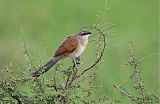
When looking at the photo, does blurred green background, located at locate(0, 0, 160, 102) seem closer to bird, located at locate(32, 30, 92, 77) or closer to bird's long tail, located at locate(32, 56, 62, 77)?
bird, located at locate(32, 30, 92, 77)

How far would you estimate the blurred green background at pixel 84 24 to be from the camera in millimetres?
8367

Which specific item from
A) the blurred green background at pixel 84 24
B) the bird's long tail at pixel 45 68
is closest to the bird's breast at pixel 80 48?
the bird's long tail at pixel 45 68

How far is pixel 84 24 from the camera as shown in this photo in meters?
9.37

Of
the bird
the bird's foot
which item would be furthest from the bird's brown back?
the bird's foot

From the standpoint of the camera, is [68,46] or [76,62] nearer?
[76,62]

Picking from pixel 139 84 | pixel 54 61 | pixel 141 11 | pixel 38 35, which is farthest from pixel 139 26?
pixel 139 84

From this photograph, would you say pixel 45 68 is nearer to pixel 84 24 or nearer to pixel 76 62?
pixel 76 62

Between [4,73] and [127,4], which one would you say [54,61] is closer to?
[4,73]

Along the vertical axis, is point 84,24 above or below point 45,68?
below

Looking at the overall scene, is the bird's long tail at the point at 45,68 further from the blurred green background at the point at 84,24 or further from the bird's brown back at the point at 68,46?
the blurred green background at the point at 84,24

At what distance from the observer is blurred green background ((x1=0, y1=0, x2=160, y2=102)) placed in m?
8.37

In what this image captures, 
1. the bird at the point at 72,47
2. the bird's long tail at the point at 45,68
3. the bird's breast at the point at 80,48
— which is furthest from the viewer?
the bird's breast at the point at 80,48

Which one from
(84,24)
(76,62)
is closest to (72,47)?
(76,62)

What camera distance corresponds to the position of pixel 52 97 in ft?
14.6
